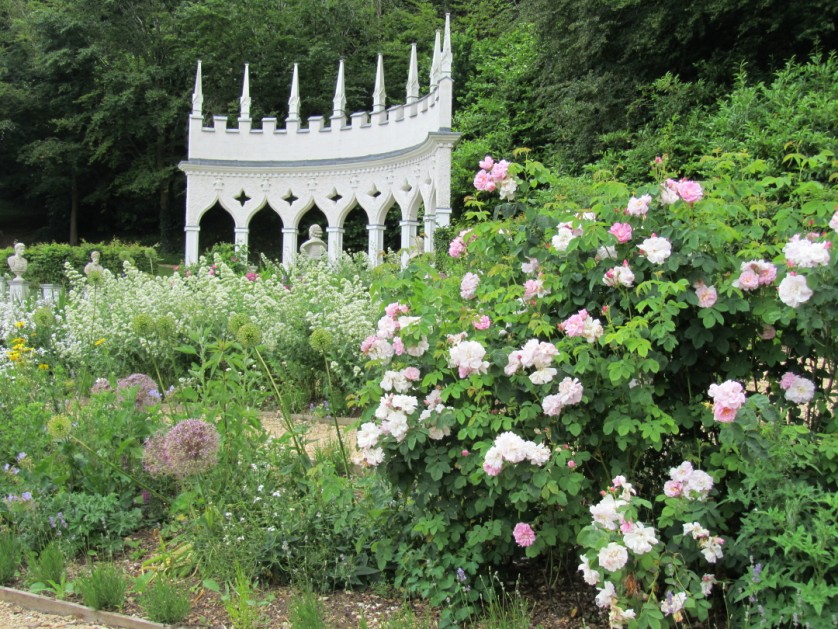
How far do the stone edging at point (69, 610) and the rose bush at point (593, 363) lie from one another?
105 centimetres

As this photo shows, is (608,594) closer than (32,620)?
Yes

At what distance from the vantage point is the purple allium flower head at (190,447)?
370cm

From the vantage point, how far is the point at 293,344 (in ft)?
24.1

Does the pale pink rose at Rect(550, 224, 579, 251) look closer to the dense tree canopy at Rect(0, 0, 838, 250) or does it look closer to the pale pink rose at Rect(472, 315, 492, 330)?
the pale pink rose at Rect(472, 315, 492, 330)

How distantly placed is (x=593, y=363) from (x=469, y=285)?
750mm

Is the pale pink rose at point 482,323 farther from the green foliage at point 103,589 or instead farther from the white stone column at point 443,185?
the white stone column at point 443,185

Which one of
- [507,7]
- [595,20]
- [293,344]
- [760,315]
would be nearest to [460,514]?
[760,315]

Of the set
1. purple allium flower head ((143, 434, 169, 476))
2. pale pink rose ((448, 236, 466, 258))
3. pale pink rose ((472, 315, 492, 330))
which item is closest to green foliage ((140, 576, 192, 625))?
purple allium flower head ((143, 434, 169, 476))

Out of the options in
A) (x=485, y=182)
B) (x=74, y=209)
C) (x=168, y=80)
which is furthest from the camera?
(x=74, y=209)

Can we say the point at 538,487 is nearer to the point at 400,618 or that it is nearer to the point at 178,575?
the point at 400,618

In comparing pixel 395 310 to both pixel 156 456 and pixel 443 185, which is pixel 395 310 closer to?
pixel 156 456

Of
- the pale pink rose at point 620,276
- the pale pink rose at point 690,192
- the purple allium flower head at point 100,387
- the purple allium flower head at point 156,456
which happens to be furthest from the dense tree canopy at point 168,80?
the pale pink rose at point 620,276

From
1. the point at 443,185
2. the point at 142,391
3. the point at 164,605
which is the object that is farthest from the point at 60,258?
the point at 164,605

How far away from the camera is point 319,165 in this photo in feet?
63.3
